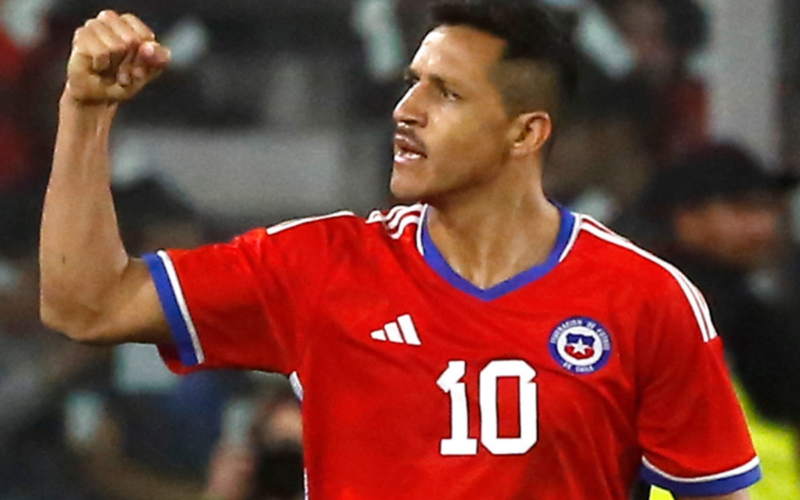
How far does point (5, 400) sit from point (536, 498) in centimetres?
204

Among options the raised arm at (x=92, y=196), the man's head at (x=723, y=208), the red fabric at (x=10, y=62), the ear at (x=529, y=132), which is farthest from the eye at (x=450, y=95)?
the red fabric at (x=10, y=62)

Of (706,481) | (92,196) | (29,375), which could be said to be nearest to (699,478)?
(706,481)

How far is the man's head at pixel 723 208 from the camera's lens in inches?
139

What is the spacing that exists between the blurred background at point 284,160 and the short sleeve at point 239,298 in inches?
55.2

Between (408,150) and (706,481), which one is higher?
(408,150)

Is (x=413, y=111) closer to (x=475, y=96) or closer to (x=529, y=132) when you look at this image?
(x=475, y=96)

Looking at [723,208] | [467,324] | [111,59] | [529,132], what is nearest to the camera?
[111,59]

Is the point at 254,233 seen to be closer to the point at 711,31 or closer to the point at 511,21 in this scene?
the point at 511,21

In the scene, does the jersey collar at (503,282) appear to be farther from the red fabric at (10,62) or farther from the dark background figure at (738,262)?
the red fabric at (10,62)

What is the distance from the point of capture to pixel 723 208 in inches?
139

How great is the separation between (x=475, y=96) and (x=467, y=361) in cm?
39

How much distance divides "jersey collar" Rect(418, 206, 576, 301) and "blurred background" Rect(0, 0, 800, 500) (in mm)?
1381

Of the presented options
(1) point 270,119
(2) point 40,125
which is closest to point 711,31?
(1) point 270,119

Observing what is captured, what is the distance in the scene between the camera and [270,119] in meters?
3.95
